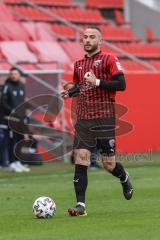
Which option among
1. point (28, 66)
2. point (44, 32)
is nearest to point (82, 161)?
point (28, 66)

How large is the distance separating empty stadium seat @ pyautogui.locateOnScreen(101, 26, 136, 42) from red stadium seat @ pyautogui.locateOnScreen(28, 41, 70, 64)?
4.53m

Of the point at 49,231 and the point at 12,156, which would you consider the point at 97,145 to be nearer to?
the point at 49,231

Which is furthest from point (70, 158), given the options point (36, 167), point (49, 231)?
point (49, 231)

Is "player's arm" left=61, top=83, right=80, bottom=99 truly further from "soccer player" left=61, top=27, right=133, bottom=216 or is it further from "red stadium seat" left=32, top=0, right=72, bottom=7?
"red stadium seat" left=32, top=0, right=72, bottom=7

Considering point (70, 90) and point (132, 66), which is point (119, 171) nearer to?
point (70, 90)

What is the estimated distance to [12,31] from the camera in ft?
86.1

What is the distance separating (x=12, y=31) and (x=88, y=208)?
1532 centimetres

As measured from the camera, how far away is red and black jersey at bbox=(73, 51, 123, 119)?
10.9m

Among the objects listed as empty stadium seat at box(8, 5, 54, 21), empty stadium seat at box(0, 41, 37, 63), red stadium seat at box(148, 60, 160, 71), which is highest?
empty stadium seat at box(8, 5, 54, 21)

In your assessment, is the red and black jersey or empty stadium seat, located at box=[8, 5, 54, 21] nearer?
the red and black jersey

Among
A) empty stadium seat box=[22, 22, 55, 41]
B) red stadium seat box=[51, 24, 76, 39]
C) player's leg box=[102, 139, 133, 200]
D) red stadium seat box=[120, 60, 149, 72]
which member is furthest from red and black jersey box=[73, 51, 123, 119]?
red stadium seat box=[51, 24, 76, 39]

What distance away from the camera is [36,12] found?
29578 millimetres

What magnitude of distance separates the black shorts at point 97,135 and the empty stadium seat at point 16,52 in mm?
13626

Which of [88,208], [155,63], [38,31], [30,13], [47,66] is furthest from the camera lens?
[155,63]
